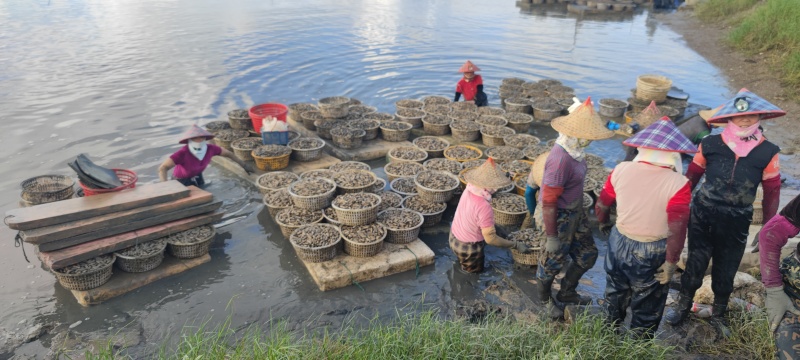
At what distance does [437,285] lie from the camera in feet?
18.0

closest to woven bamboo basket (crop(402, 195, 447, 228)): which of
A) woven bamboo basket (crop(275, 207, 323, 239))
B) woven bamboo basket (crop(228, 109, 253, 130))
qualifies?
woven bamboo basket (crop(275, 207, 323, 239))

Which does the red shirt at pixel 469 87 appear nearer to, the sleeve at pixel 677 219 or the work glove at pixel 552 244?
the work glove at pixel 552 244

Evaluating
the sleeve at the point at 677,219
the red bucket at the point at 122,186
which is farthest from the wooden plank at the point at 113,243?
the sleeve at the point at 677,219

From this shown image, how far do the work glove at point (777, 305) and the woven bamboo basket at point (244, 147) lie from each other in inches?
283

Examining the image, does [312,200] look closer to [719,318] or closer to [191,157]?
[191,157]

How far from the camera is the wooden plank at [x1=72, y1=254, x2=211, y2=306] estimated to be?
507 cm

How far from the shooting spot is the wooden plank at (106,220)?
495cm

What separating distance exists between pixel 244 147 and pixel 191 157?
1420 mm

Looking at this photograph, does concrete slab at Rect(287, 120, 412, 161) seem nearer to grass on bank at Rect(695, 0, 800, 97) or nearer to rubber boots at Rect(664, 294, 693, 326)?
rubber boots at Rect(664, 294, 693, 326)

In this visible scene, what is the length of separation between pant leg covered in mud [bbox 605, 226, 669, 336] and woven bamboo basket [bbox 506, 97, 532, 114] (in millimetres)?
7194

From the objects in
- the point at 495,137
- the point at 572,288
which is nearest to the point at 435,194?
the point at 572,288

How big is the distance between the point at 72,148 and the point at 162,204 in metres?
5.15

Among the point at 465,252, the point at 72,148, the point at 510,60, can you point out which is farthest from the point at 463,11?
the point at 465,252

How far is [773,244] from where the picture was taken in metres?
3.18
